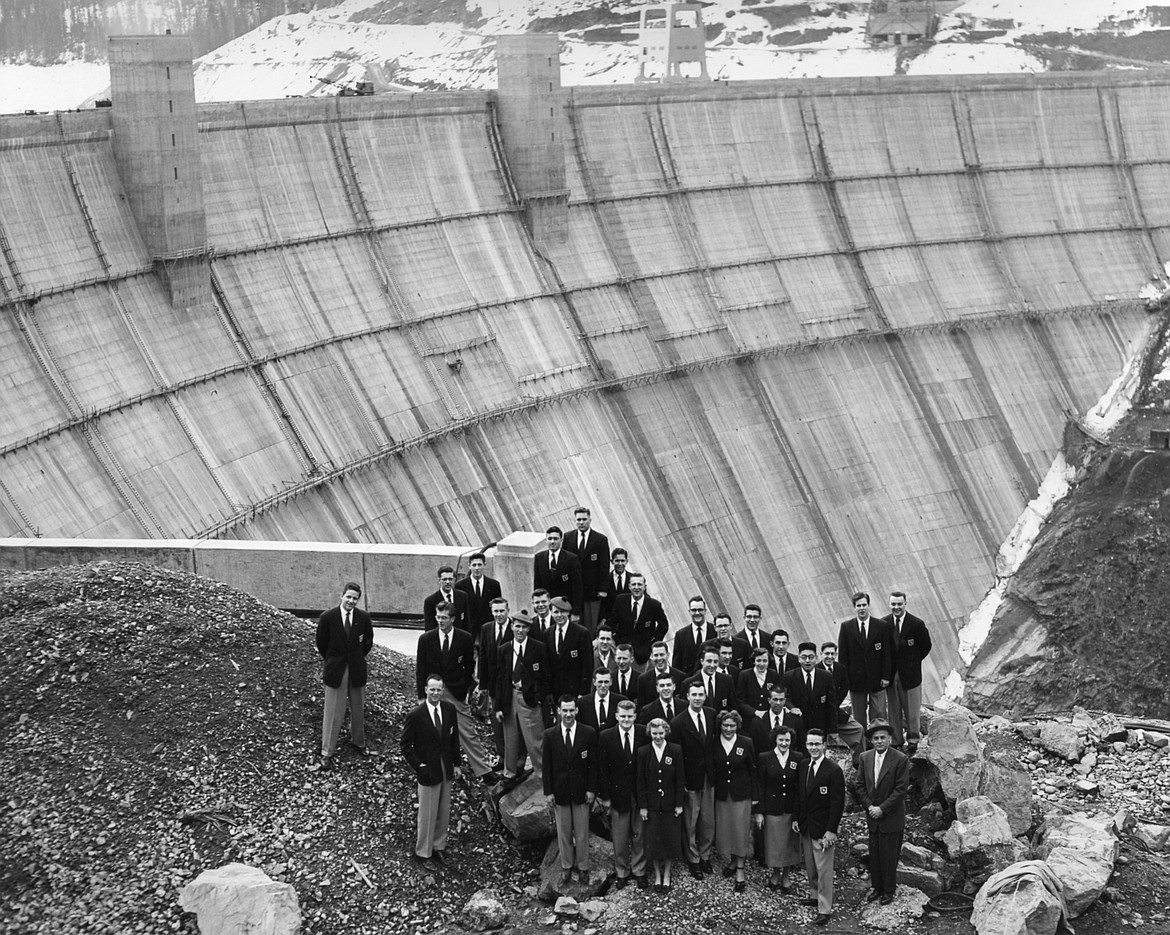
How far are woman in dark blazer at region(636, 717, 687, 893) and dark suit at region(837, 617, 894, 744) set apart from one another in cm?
330

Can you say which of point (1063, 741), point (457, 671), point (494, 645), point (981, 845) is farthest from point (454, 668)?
point (1063, 741)

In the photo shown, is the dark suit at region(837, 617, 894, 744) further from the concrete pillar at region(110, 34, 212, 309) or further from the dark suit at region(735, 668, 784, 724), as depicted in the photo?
the concrete pillar at region(110, 34, 212, 309)

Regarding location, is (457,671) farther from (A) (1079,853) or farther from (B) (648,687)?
(A) (1079,853)

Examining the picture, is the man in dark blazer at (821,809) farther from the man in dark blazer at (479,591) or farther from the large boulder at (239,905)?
the large boulder at (239,905)

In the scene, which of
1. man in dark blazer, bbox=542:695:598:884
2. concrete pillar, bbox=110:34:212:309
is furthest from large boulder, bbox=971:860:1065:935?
concrete pillar, bbox=110:34:212:309

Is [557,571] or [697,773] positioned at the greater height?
[557,571]

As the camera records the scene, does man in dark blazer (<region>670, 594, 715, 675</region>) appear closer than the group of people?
No

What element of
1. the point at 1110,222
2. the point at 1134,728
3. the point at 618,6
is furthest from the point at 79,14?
the point at 1134,728

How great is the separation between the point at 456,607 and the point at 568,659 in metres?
1.56

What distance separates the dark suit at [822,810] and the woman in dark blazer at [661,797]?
108cm

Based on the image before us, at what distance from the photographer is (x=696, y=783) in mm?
14617

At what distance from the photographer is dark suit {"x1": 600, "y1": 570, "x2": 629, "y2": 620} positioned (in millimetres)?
17969

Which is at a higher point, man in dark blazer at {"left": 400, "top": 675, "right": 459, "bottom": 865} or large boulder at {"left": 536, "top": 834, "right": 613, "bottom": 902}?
man in dark blazer at {"left": 400, "top": 675, "right": 459, "bottom": 865}

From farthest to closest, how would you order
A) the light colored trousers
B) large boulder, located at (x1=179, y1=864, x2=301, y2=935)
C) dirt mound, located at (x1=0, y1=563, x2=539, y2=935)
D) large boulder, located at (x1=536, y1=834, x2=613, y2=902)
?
1. the light colored trousers
2. large boulder, located at (x1=536, y1=834, x2=613, y2=902)
3. dirt mound, located at (x1=0, y1=563, x2=539, y2=935)
4. large boulder, located at (x1=179, y1=864, x2=301, y2=935)
